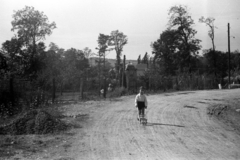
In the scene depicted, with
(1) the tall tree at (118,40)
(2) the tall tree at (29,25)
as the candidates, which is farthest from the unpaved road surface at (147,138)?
(1) the tall tree at (118,40)

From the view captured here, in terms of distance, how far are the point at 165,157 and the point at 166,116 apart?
22.9 ft

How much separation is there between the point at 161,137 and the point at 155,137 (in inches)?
9.7

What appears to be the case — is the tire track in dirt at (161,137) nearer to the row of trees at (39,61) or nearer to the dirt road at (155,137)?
the dirt road at (155,137)

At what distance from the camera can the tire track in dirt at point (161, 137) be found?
27.8 feet

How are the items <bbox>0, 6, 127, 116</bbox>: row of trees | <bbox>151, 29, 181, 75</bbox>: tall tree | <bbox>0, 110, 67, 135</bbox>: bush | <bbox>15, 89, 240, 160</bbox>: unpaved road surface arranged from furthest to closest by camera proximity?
<bbox>151, 29, 181, 75</bbox>: tall tree, <bbox>0, 6, 127, 116</bbox>: row of trees, <bbox>0, 110, 67, 135</bbox>: bush, <bbox>15, 89, 240, 160</bbox>: unpaved road surface

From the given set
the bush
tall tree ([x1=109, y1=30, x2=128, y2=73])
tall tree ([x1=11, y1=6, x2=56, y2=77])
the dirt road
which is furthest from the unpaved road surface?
tall tree ([x1=109, y1=30, x2=128, y2=73])

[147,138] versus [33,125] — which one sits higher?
[33,125]

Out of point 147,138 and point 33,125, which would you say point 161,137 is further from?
point 33,125

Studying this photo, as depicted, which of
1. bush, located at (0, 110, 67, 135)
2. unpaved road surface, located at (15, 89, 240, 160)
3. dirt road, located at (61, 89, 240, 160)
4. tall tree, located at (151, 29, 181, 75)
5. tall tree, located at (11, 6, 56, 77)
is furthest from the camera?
tall tree, located at (151, 29, 181, 75)

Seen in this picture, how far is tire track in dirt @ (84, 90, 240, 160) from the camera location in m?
8.48

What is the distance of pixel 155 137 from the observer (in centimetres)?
1038

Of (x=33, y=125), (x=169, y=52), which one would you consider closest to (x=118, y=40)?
(x=169, y=52)

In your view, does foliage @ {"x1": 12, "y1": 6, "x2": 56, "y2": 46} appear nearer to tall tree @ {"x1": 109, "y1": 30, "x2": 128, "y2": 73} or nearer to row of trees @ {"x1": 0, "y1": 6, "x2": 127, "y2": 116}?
row of trees @ {"x1": 0, "y1": 6, "x2": 127, "y2": 116}

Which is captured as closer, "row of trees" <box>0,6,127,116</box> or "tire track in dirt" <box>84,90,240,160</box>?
"tire track in dirt" <box>84,90,240,160</box>
